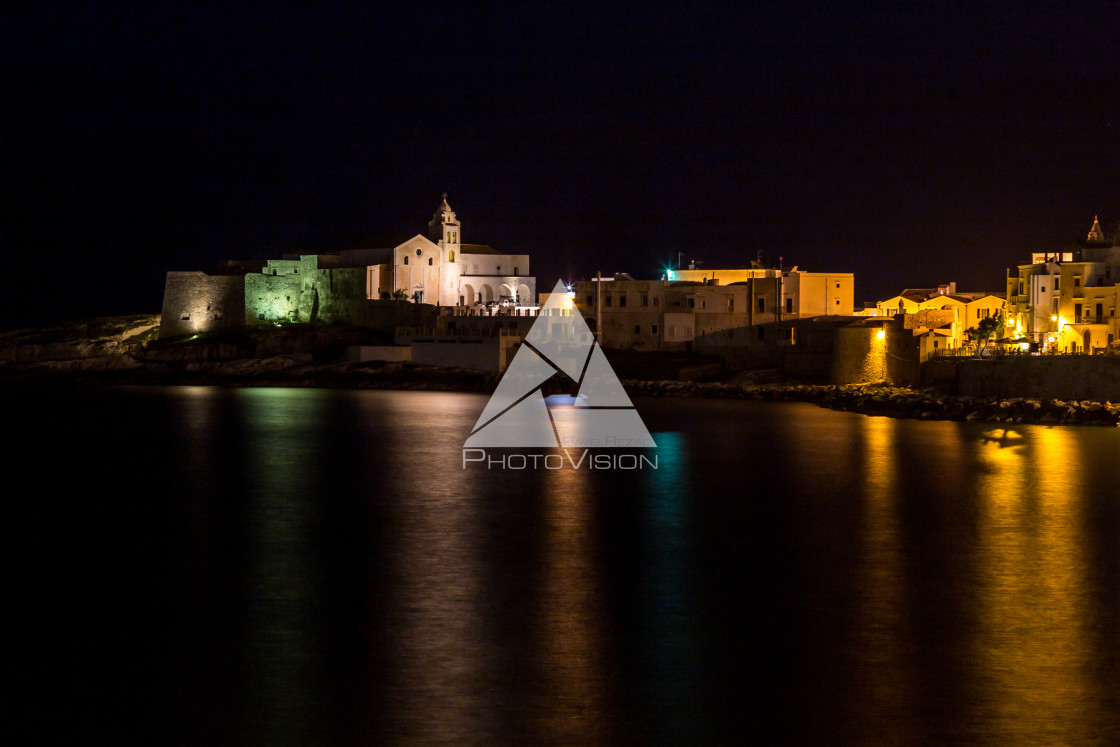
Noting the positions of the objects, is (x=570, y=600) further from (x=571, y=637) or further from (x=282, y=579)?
(x=282, y=579)

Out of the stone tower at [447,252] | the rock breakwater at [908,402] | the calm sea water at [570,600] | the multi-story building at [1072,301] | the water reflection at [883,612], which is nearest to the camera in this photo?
the calm sea water at [570,600]

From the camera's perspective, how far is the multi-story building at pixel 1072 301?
29.8 m

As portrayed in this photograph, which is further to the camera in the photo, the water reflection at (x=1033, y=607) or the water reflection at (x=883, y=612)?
the water reflection at (x=883, y=612)

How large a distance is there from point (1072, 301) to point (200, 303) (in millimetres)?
26221

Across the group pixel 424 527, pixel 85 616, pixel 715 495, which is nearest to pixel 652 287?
pixel 715 495

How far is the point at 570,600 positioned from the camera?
8469 mm

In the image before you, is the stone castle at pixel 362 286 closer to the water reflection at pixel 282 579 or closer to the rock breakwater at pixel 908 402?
the rock breakwater at pixel 908 402

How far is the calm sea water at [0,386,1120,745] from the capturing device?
19.4ft

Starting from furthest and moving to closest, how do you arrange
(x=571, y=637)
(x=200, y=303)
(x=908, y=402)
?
(x=200, y=303) < (x=908, y=402) < (x=571, y=637)

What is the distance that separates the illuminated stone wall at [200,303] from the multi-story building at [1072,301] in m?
23.5

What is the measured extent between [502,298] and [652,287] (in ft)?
21.3

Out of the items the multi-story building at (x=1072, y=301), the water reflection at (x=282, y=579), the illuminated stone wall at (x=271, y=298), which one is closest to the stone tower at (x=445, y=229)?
the illuminated stone wall at (x=271, y=298)

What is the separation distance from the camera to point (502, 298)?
36.6m

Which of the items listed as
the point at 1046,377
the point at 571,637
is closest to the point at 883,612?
the point at 571,637
